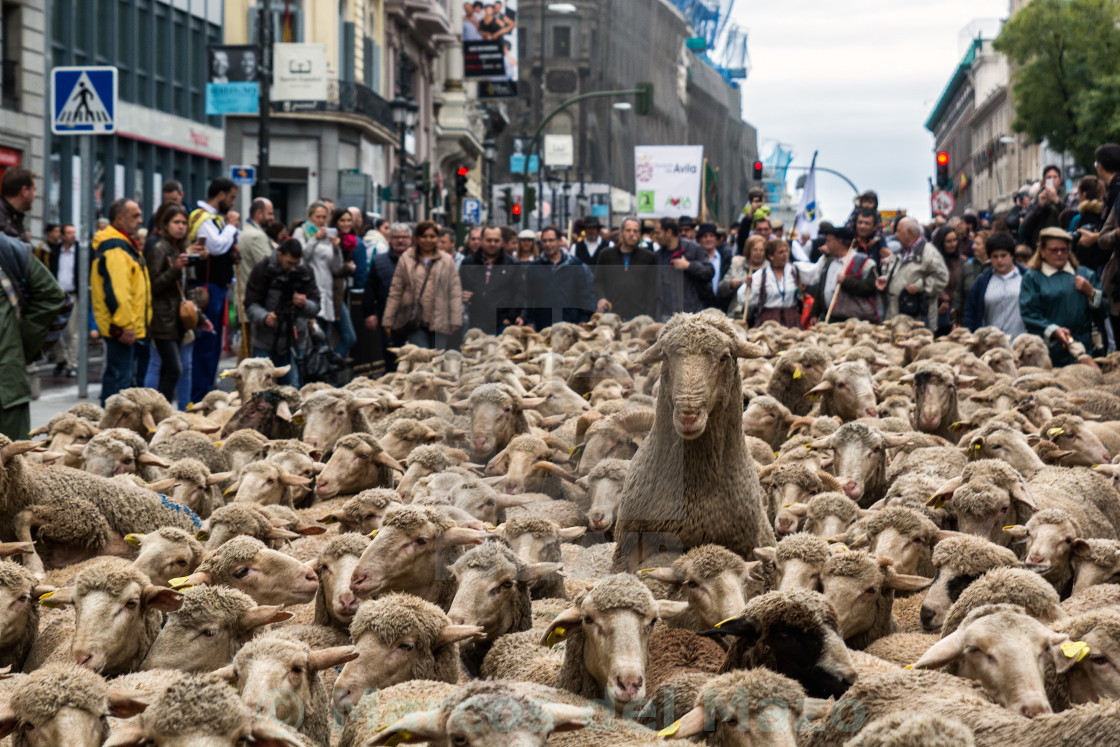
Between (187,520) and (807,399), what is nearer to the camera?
(187,520)

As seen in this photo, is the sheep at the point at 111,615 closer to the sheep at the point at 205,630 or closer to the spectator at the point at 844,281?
the sheep at the point at 205,630

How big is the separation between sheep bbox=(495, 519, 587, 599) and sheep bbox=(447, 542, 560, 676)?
294 millimetres

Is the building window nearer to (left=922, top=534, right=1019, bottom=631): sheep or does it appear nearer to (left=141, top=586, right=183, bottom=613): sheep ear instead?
(left=922, top=534, right=1019, bottom=631): sheep

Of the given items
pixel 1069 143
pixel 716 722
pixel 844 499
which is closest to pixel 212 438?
pixel 844 499

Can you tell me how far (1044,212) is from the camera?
49.1 feet

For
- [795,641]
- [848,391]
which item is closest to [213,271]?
[848,391]

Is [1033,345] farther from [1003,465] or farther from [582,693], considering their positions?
[582,693]

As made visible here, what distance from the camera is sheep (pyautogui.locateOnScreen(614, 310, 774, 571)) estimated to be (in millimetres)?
4945

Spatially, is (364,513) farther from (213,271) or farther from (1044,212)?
(1044,212)

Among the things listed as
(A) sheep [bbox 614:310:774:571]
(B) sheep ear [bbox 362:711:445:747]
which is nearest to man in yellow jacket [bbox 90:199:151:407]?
(A) sheep [bbox 614:310:774:571]

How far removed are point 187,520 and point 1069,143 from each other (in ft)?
164

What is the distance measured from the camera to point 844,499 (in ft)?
19.6

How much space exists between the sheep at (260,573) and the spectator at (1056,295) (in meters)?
9.19

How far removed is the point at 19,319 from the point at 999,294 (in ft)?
31.1
